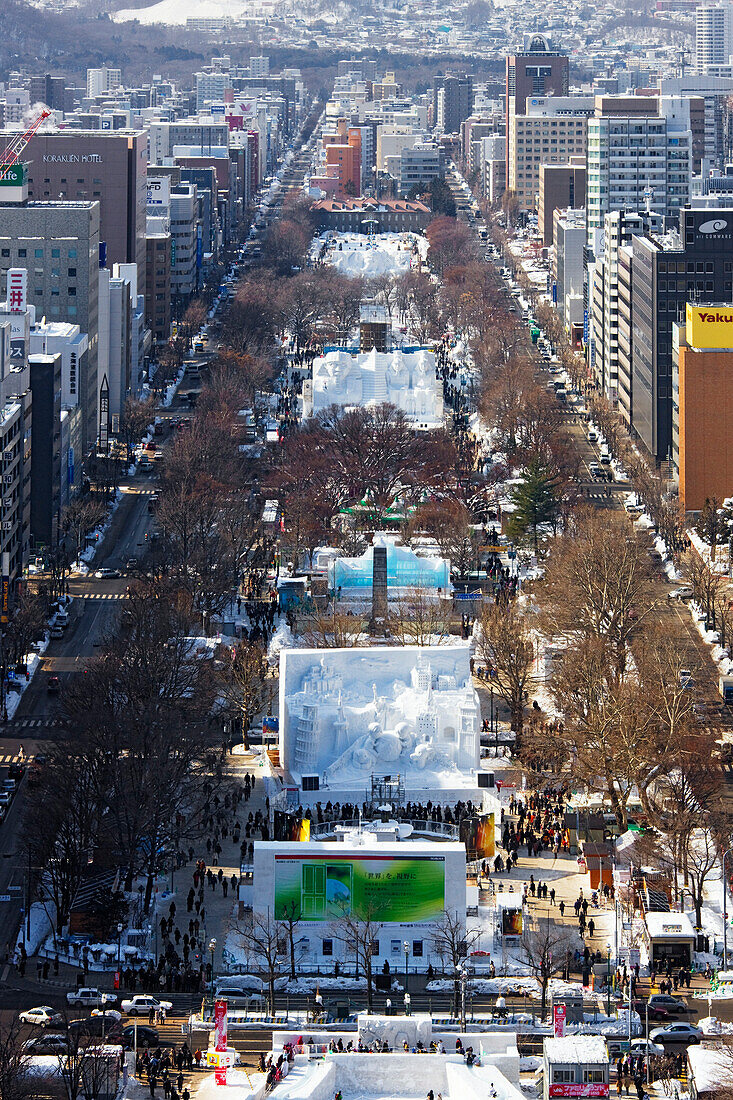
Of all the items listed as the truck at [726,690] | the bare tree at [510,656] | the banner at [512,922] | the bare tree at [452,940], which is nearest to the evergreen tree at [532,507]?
the bare tree at [510,656]

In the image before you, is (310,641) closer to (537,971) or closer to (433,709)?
(433,709)

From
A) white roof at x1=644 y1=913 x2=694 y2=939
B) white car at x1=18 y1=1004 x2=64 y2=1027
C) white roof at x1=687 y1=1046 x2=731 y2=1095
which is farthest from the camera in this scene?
white roof at x1=644 y1=913 x2=694 y2=939

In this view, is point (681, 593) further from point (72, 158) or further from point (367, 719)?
point (72, 158)

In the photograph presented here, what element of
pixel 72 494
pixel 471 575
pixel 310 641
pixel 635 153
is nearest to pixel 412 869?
pixel 310 641

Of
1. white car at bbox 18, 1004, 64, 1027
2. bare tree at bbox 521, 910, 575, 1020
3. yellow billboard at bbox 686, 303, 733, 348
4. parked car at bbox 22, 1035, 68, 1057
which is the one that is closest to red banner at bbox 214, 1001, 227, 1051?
parked car at bbox 22, 1035, 68, 1057

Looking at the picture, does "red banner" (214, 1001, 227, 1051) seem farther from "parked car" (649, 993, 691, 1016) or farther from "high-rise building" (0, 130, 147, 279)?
"high-rise building" (0, 130, 147, 279)
